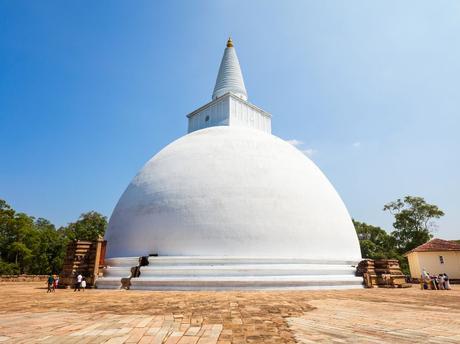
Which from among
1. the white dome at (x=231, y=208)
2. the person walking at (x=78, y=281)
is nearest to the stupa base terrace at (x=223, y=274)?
the white dome at (x=231, y=208)

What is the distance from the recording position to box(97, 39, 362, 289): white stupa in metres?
10.4

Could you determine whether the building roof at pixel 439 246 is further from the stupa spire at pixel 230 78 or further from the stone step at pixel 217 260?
the stupa spire at pixel 230 78

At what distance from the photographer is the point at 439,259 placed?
19297 millimetres

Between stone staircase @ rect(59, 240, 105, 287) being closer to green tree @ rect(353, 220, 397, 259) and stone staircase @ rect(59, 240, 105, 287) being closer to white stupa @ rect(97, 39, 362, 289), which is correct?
white stupa @ rect(97, 39, 362, 289)

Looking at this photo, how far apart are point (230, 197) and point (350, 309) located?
6.14 m

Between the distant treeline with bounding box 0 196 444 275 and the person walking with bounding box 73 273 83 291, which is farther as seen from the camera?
the distant treeline with bounding box 0 196 444 275

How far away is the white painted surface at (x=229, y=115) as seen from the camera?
679 inches

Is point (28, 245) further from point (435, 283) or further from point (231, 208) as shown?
point (435, 283)

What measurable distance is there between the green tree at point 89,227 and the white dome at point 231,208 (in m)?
21.1

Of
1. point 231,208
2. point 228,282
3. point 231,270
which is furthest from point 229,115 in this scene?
point 228,282

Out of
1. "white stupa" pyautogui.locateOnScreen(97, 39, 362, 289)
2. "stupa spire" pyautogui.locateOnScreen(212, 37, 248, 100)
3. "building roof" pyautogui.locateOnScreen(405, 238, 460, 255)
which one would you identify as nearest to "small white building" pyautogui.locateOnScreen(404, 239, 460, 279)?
"building roof" pyautogui.locateOnScreen(405, 238, 460, 255)

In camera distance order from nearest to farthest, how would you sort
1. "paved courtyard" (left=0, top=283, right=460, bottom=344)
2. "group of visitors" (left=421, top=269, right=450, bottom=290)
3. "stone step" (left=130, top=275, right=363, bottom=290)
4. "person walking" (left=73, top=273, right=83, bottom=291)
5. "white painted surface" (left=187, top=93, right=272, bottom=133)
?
"paved courtyard" (left=0, top=283, right=460, bottom=344) < "stone step" (left=130, top=275, right=363, bottom=290) < "person walking" (left=73, top=273, right=83, bottom=291) < "group of visitors" (left=421, top=269, right=450, bottom=290) < "white painted surface" (left=187, top=93, right=272, bottom=133)

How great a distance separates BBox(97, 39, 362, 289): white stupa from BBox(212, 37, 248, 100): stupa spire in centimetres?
566

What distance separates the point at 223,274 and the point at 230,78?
43.8 ft
